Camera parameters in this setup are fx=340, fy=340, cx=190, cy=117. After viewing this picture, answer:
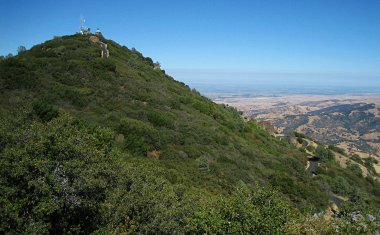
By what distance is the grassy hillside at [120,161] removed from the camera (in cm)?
1199

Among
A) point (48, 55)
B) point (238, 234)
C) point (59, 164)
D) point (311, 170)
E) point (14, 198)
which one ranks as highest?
point (48, 55)

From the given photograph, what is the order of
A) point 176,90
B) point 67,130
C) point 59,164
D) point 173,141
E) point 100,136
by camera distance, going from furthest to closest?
point 176,90
point 173,141
point 100,136
point 67,130
point 59,164

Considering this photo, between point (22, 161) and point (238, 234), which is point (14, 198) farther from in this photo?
point (238, 234)

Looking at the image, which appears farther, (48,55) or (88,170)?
(48,55)

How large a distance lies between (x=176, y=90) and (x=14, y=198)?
4623cm

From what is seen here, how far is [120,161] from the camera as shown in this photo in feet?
59.0

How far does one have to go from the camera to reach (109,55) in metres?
59.0

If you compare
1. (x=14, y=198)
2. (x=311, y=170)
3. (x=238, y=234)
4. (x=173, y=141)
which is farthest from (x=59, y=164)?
(x=311, y=170)

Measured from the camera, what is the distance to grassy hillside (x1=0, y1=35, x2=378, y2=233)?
12.0 meters

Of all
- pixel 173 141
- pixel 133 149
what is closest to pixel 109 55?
pixel 173 141

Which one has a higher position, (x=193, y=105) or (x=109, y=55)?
(x=109, y=55)

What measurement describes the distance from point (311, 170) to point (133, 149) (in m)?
32.6

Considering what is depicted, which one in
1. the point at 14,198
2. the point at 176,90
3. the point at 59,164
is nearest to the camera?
the point at 14,198

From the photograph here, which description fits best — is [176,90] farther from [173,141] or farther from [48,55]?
[173,141]
